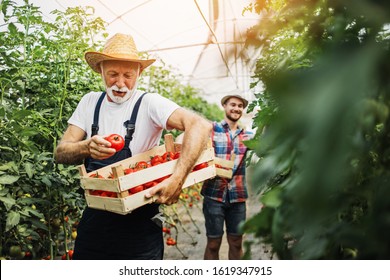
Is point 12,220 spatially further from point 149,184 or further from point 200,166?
point 200,166

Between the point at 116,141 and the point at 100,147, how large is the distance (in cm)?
13

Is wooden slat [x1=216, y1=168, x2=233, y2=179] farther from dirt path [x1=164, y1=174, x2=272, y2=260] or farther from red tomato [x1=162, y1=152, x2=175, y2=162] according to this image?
red tomato [x1=162, y1=152, x2=175, y2=162]

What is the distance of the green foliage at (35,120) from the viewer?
178 cm

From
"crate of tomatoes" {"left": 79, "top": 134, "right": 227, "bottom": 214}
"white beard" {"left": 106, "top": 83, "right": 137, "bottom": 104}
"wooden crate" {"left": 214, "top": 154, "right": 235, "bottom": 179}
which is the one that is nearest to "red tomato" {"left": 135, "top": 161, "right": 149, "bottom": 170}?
"crate of tomatoes" {"left": 79, "top": 134, "right": 227, "bottom": 214}

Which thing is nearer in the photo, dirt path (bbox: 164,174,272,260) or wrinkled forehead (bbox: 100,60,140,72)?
wrinkled forehead (bbox: 100,60,140,72)

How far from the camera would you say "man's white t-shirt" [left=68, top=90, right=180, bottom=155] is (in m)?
1.72

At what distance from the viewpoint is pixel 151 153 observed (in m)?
1.86

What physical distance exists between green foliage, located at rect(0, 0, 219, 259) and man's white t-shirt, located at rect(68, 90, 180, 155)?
0.26 meters

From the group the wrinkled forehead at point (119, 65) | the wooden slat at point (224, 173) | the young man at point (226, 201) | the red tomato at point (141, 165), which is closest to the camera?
the red tomato at point (141, 165)

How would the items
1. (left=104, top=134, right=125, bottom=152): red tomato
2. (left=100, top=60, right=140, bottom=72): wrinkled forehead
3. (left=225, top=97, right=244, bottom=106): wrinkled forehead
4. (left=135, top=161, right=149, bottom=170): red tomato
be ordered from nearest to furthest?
(left=104, top=134, right=125, bottom=152): red tomato
(left=135, top=161, right=149, bottom=170): red tomato
(left=100, top=60, right=140, bottom=72): wrinkled forehead
(left=225, top=97, right=244, bottom=106): wrinkled forehead

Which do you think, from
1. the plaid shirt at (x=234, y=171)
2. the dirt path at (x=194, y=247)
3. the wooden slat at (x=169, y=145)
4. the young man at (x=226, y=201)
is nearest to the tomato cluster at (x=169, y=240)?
the dirt path at (x=194, y=247)

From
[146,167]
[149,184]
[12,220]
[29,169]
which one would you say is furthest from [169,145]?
[12,220]

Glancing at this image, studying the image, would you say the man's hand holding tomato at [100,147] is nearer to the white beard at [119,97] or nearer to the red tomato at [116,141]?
the red tomato at [116,141]
